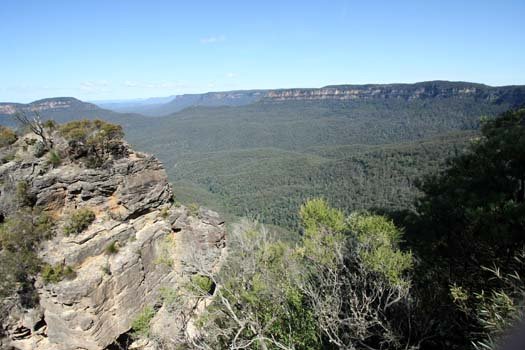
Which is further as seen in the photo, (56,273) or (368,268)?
(56,273)

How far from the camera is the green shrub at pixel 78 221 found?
14.2 metres

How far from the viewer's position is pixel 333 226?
11695mm

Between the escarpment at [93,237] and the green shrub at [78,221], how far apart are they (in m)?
0.04

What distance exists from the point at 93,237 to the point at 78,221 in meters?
0.96

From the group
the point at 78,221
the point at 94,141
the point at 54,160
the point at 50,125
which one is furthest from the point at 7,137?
the point at 78,221

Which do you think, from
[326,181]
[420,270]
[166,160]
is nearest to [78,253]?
[420,270]

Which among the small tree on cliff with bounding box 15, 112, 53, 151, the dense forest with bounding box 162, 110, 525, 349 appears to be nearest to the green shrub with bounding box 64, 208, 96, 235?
the small tree on cliff with bounding box 15, 112, 53, 151

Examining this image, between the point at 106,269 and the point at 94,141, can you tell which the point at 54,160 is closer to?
the point at 94,141

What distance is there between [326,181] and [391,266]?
336 feet

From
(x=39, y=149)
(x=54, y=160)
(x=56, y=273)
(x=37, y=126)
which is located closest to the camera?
(x=56, y=273)

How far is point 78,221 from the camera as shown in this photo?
14336 mm

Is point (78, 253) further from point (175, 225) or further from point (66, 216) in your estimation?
point (175, 225)

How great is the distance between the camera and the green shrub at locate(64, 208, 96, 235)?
14.2 m

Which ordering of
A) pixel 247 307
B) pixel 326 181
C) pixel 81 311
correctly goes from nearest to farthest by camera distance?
1. pixel 247 307
2. pixel 81 311
3. pixel 326 181
